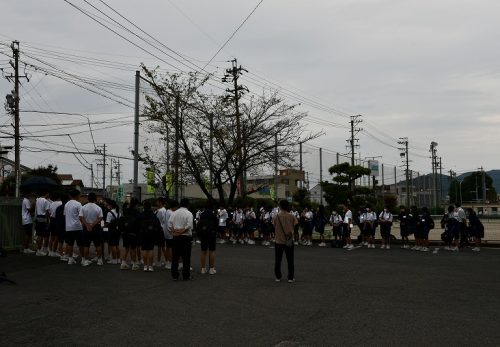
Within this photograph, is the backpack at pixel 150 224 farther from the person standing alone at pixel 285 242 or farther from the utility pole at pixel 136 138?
the utility pole at pixel 136 138

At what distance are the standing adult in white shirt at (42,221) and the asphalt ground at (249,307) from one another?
4.26ft

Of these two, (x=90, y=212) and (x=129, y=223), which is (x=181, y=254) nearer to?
(x=129, y=223)

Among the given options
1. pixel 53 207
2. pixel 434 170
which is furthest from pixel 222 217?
pixel 434 170

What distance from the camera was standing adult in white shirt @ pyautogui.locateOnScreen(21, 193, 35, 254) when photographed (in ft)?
48.0

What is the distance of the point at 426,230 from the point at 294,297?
1228 cm

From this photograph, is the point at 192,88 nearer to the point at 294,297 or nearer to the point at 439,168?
the point at 294,297

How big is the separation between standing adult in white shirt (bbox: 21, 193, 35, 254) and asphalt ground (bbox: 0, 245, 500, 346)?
1.70 meters

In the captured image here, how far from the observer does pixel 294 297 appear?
8.89 metres

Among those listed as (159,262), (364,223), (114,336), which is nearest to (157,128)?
(364,223)

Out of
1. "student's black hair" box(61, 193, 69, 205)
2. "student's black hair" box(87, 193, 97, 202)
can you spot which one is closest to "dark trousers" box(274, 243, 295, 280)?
"student's black hair" box(87, 193, 97, 202)

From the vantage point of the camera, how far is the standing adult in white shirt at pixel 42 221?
14.1 m

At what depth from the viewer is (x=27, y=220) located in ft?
48.4

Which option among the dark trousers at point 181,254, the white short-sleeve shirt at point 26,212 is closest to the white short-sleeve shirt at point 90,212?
the dark trousers at point 181,254

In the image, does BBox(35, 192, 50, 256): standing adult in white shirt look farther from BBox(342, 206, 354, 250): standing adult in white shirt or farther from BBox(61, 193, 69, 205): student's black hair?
BBox(342, 206, 354, 250): standing adult in white shirt
